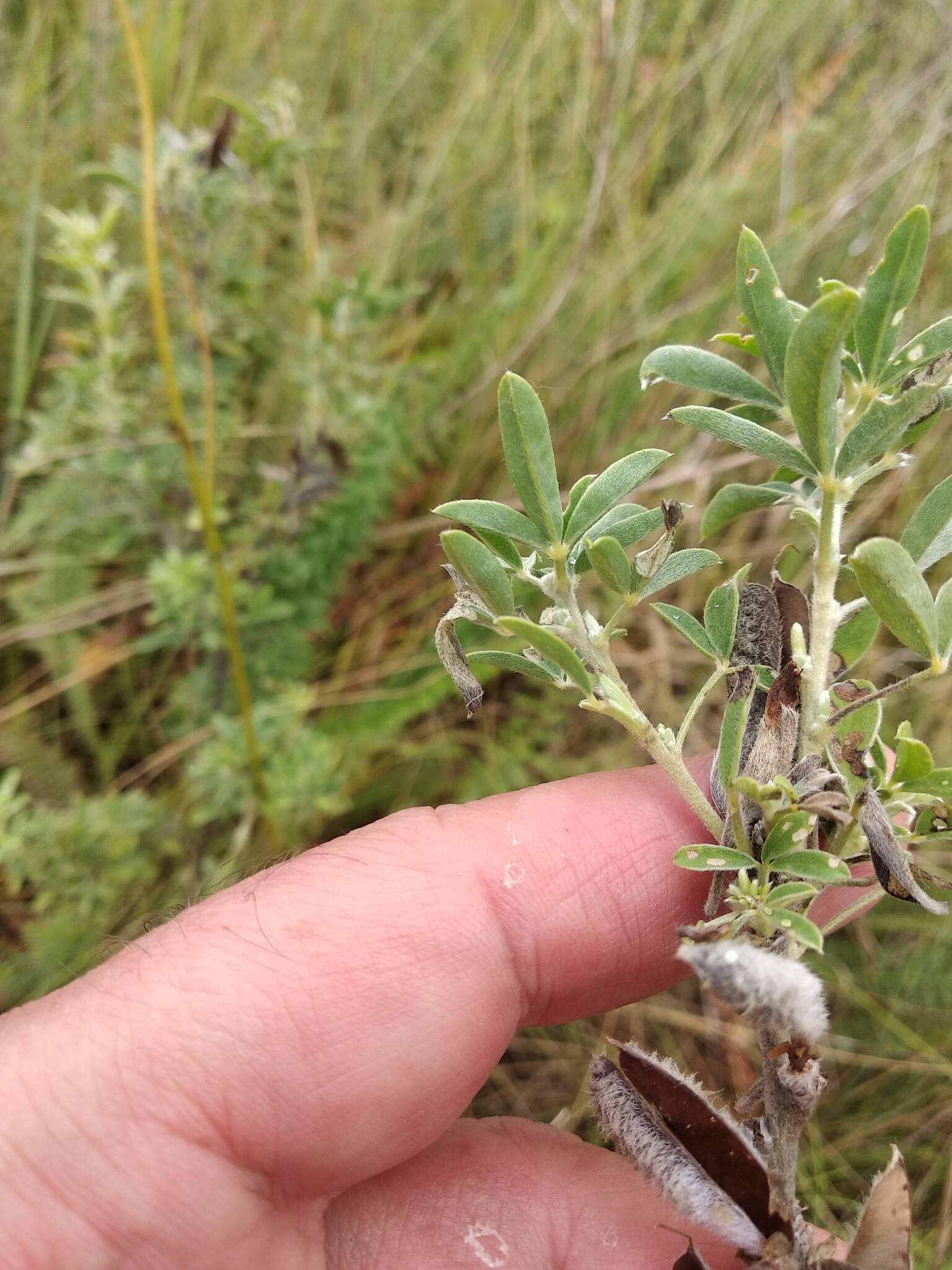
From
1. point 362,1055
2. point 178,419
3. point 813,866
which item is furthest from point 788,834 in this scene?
point 178,419

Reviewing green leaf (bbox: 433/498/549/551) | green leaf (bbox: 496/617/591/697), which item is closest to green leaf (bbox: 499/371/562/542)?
green leaf (bbox: 433/498/549/551)

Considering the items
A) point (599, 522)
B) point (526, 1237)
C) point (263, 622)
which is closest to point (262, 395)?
point (263, 622)

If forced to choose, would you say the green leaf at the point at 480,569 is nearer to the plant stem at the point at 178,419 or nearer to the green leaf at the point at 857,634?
the green leaf at the point at 857,634

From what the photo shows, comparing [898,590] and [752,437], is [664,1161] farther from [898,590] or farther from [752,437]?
[752,437]

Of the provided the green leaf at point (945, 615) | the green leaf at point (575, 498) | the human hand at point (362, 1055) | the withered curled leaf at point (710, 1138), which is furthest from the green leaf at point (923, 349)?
the withered curled leaf at point (710, 1138)

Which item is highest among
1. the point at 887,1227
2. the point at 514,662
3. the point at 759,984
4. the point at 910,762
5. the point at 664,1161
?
the point at 514,662

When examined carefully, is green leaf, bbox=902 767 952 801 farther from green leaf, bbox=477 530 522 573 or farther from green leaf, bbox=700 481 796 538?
green leaf, bbox=477 530 522 573

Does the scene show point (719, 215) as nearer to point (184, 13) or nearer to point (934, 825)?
point (184, 13)
